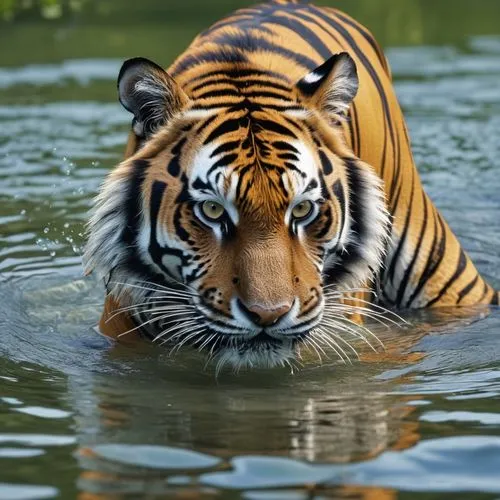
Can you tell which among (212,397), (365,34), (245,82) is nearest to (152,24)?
(365,34)

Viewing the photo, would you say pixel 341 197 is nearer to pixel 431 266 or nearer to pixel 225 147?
pixel 225 147

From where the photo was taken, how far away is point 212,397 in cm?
347

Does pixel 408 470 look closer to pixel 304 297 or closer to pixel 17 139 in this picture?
pixel 304 297

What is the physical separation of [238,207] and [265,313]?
31 centimetres

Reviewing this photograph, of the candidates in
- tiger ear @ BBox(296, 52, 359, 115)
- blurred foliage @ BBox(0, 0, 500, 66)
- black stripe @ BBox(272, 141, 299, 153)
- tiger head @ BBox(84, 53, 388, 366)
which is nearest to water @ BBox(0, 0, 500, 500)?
tiger head @ BBox(84, 53, 388, 366)

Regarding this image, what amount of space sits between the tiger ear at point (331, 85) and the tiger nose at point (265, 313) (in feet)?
2.31

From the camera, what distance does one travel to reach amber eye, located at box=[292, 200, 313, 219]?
3.40 meters

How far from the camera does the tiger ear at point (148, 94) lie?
11.3 ft

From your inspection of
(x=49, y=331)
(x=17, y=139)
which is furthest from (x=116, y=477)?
(x=17, y=139)

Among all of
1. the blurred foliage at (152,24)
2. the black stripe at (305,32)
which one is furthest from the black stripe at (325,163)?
the blurred foliage at (152,24)

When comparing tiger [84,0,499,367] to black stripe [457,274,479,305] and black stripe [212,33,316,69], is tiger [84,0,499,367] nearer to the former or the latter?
black stripe [212,33,316,69]

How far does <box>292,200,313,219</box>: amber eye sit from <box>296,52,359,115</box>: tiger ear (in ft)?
1.13

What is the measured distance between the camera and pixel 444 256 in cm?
465

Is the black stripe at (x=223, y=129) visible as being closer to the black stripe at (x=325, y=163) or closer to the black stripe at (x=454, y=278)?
the black stripe at (x=325, y=163)
